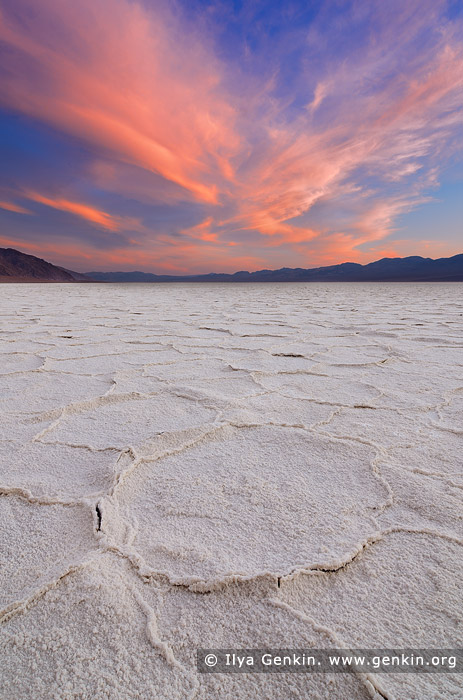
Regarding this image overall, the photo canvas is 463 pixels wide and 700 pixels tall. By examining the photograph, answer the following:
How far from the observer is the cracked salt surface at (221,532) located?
0.42 m

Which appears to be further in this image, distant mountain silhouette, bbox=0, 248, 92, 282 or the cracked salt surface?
distant mountain silhouette, bbox=0, 248, 92, 282

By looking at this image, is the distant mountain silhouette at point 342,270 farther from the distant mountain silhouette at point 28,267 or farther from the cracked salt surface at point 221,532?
the cracked salt surface at point 221,532

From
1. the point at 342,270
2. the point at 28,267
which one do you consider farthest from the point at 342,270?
the point at 28,267

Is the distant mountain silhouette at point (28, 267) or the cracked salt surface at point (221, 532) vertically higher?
the distant mountain silhouette at point (28, 267)

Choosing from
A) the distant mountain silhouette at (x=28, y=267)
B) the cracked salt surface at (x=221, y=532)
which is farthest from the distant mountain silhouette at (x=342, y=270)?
the cracked salt surface at (x=221, y=532)

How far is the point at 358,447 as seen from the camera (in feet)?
2.98

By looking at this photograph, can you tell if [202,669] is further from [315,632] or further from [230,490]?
[230,490]

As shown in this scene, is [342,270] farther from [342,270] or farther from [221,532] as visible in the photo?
[221,532]

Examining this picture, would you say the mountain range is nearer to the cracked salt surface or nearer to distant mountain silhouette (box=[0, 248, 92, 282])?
distant mountain silhouette (box=[0, 248, 92, 282])

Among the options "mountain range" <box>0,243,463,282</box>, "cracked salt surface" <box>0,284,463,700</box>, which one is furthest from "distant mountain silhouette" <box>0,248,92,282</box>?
"cracked salt surface" <box>0,284,463,700</box>

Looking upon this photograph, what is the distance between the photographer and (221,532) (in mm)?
620

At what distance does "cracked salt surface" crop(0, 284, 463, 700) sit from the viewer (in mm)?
418

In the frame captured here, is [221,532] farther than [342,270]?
No

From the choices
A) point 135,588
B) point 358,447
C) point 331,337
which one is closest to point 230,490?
point 135,588
